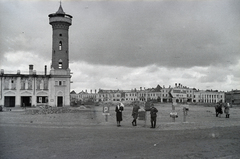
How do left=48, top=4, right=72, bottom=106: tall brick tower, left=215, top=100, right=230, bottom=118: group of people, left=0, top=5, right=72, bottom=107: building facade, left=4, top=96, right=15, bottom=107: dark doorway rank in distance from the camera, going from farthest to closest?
left=48, top=4, right=72, bottom=106: tall brick tower, left=0, top=5, right=72, bottom=107: building facade, left=4, top=96, right=15, bottom=107: dark doorway, left=215, top=100, right=230, bottom=118: group of people

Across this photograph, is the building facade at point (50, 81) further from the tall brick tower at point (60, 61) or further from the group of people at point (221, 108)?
the group of people at point (221, 108)

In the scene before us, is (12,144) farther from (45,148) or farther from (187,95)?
(187,95)

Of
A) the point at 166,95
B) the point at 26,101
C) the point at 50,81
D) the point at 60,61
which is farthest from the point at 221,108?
the point at 166,95

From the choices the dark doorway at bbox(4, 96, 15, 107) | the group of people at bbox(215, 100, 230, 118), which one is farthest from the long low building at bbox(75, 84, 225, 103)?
the group of people at bbox(215, 100, 230, 118)

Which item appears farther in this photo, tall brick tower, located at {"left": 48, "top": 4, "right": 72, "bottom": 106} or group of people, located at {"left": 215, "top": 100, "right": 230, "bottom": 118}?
tall brick tower, located at {"left": 48, "top": 4, "right": 72, "bottom": 106}

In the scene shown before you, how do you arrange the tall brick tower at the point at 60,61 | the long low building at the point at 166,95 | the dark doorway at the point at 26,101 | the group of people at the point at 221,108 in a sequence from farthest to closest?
the long low building at the point at 166,95, the tall brick tower at the point at 60,61, the dark doorway at the point at 26,101, the group of people at the point at 221,108

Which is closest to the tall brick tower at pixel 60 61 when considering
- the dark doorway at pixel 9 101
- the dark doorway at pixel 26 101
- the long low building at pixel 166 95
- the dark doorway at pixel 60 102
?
the dark doorway at pixel 60 102

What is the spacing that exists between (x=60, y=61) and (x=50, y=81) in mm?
5100

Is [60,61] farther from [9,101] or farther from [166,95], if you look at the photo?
[166,95]

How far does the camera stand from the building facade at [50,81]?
5334 cm

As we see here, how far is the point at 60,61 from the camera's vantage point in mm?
56062

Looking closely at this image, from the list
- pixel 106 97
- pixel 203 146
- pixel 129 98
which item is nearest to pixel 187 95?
pixel 129 98

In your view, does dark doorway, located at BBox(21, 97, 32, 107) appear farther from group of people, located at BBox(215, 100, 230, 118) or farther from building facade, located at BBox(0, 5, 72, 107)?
group of people, located at BBox(215, 100, 230, 118)

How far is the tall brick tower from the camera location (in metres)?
55.0
